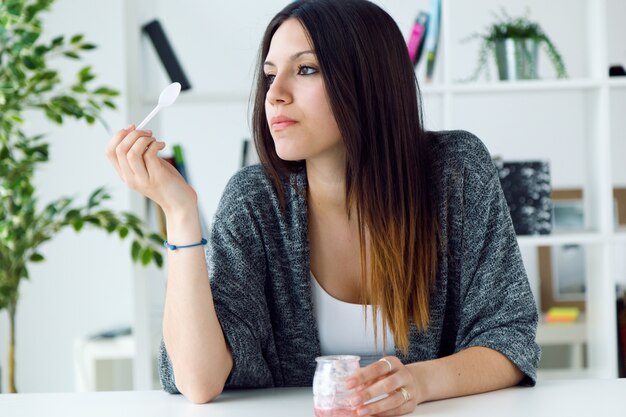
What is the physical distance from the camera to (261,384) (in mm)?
1431

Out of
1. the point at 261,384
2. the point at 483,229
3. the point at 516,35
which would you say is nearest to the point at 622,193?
the point at 516,35

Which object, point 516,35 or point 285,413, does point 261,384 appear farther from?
point 516,35

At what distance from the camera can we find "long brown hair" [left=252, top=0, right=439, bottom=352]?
1486mm

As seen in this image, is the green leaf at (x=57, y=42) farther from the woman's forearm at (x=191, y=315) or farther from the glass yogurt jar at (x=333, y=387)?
the glass yogurt jar at (x=333, y=387)

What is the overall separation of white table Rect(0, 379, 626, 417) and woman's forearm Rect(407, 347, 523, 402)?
14mm

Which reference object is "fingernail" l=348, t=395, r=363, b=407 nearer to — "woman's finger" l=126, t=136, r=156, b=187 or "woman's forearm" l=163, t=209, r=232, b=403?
"woman's forearm" l=163, t=209, r=232, b=403

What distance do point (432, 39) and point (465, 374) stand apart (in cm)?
174

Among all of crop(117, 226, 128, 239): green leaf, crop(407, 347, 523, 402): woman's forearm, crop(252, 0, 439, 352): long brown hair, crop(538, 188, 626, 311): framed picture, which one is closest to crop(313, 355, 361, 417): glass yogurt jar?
crop(407, 347, 523, 402): woman's forearm

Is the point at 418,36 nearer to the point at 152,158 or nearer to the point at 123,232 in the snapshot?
the point at 123,232

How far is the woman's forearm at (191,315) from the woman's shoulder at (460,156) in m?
0.46

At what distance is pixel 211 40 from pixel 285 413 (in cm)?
289

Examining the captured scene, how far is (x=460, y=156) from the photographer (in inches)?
61.9

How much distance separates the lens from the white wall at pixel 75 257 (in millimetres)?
4004

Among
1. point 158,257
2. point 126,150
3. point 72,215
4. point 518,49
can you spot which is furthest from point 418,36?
point 126,150
